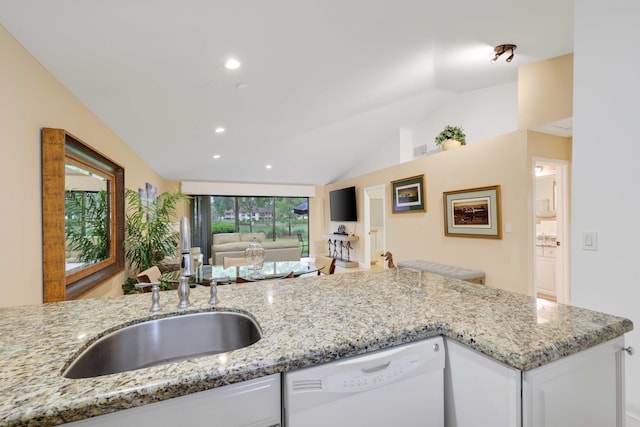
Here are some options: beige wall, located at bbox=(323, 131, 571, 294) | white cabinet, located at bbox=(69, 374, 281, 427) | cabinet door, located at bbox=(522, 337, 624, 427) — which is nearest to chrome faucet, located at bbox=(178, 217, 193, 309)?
white cabinet, located at bbox=(69, 374, 281, 427)

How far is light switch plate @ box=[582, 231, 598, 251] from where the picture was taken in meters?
1.79

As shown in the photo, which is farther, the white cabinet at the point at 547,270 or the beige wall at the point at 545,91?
the white cabinet at the point at 547,270

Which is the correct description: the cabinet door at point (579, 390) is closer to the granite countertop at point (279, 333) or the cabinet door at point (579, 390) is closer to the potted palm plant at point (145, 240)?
the granite countertop at point (279, 333)

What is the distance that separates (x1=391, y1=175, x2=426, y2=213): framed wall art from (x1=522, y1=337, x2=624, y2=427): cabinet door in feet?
12.2

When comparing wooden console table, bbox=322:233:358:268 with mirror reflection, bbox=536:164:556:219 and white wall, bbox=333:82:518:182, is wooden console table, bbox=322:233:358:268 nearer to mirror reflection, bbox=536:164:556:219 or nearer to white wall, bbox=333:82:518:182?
white wall, bbox=333:82:518:182

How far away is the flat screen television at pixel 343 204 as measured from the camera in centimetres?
678

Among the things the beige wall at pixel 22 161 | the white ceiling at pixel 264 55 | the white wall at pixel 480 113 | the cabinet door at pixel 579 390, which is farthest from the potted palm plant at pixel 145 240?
the white wall at pixel 480 113

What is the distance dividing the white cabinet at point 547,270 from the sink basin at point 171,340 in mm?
4391

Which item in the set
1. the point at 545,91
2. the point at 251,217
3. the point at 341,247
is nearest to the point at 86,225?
the point at 545,91

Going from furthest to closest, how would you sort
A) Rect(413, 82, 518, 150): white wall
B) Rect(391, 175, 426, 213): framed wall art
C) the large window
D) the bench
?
the large window → Rect(391, 175, 426, 213): framed wall art → Rect(413, 82, 518, 150): white wall → the bench

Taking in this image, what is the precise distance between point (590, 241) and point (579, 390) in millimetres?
1320

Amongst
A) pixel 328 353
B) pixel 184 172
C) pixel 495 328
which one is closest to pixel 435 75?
pixel 495 328

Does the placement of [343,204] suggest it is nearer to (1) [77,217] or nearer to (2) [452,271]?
(2) [452,271]

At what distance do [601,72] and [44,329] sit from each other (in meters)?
3.01
